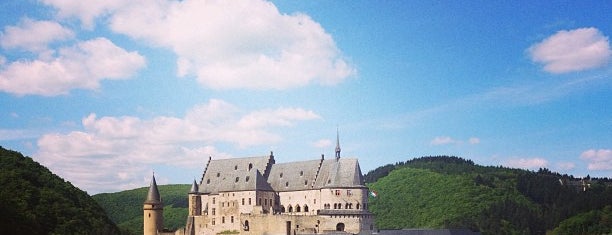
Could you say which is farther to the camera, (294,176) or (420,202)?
(420,202)

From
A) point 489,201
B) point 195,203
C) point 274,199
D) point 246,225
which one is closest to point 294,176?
point 274,199

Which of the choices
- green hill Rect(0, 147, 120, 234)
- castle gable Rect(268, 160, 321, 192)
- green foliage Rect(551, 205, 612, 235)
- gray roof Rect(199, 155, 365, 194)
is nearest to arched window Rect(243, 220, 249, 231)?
gray roof Rect(199, 155, 365, 194)

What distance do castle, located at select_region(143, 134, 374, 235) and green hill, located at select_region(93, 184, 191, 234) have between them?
146 feet

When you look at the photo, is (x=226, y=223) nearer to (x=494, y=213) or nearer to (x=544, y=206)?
(x=494, y=213)

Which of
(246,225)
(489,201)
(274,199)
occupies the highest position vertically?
(489,201)

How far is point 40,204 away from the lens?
287 ft

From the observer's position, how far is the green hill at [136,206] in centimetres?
15488

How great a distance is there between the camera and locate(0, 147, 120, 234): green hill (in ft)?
269

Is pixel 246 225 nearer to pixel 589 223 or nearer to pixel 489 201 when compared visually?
pixel 589 223

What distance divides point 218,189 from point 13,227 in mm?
28989

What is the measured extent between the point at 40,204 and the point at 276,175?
91.9 feet

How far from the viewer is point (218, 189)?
10194 cm

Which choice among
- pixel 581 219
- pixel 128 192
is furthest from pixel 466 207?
pixel 128 192

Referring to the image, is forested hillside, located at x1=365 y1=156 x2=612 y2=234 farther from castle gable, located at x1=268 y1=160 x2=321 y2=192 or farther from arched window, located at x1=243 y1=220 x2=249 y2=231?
arched window, located at x1=243 y1=220 x2=249 y2=231
